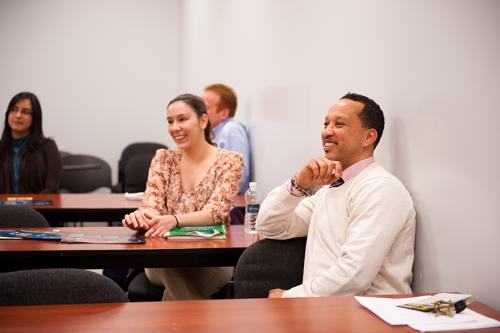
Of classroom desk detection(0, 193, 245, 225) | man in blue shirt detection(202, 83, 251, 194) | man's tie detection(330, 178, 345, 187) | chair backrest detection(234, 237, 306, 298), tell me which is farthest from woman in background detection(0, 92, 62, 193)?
man's tie detection(330, 178, 345, 187)

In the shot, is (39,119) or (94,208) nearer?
(94,208)

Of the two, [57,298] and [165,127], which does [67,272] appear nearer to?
[57,298]

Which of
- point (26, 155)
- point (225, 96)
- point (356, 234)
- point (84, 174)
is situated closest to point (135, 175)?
point (84, 174)

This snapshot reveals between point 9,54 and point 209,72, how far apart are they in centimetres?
269

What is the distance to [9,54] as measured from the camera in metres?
7.34

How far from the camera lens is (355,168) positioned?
2.28 meters

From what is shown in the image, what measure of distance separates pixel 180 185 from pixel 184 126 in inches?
12.6

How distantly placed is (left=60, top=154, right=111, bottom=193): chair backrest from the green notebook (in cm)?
382

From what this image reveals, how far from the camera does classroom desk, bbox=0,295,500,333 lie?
1465 mm

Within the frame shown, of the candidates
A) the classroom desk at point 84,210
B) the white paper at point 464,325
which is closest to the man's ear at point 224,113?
the classroom desk at point 84,210

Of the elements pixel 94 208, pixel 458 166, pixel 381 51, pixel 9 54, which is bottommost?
pixel 94 208

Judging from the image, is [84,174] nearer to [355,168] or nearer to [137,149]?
[137,149]

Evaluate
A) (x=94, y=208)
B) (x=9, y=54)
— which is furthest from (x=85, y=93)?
(x=94, y=208)

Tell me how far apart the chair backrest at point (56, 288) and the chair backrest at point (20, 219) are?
3.98 ft
